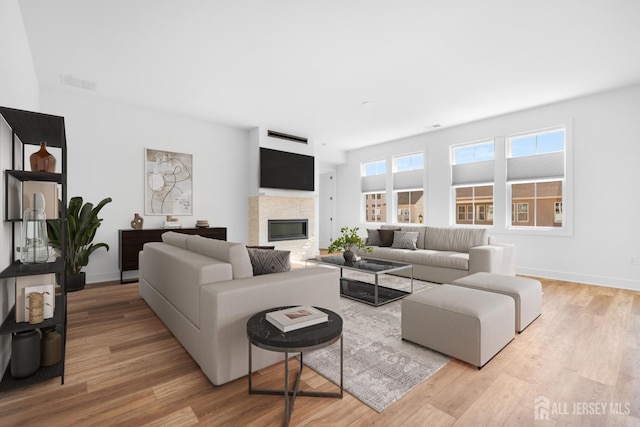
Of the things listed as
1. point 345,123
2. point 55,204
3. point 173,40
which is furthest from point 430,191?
point 55,204

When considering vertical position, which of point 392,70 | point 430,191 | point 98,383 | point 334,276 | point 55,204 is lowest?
point 98,383

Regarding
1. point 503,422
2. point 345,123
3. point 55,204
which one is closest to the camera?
point 503,422

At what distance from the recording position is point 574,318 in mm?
3008

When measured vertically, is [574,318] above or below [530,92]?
below

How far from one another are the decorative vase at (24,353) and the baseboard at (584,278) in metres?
6.13

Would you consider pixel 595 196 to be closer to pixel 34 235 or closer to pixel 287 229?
pixel 287 229

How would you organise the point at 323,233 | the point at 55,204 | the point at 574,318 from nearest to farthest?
the point at 55,204, the point at 574,318, the point at 323,233

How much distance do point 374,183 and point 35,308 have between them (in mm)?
6881

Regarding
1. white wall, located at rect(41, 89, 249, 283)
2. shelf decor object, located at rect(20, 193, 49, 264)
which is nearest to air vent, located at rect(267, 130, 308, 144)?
white wall, located at rect(41, 89, 249, 283)

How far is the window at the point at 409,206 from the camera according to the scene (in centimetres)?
687

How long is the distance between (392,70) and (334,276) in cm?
270

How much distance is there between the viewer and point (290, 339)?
1.46 m

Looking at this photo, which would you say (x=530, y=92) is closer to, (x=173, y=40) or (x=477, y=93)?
(x=477, y=93)

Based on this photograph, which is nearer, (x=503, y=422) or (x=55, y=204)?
(x=503, y=422)
